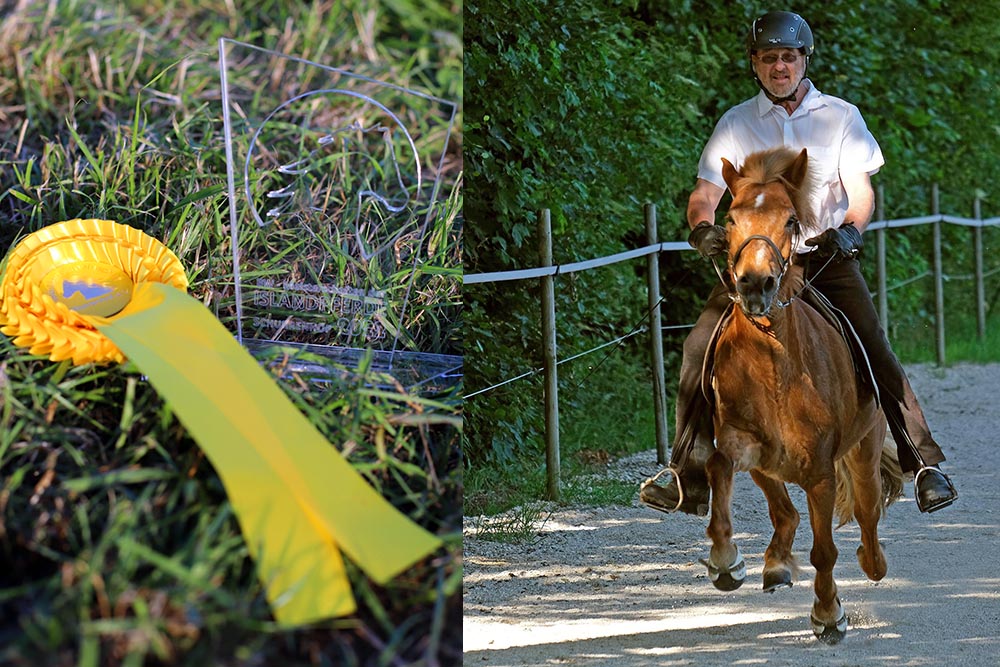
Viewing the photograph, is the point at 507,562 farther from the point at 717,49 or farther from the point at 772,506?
the point at 717,49

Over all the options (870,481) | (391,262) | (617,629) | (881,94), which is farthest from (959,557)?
(881,94)

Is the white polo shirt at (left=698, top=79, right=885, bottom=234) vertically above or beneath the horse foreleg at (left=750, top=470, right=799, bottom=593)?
above

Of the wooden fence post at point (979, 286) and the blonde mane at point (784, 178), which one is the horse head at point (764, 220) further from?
the wooden fence post at point (979, 286)

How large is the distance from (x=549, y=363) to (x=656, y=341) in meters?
0.72

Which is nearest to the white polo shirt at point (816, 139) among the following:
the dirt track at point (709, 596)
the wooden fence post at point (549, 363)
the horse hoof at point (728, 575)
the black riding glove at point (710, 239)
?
the black riding glove at point (710, 239)

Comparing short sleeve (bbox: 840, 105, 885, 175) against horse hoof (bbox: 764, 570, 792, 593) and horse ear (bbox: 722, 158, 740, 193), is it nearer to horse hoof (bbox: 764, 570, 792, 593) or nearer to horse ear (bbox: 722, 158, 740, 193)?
horse ear (bbox: 722, 158, 740, 193)

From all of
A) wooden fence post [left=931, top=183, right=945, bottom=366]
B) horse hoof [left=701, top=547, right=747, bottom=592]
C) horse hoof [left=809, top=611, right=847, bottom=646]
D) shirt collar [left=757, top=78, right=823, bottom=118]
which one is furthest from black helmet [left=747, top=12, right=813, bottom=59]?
wooden fence post [left=931, top=183, right=945, bottom=366]

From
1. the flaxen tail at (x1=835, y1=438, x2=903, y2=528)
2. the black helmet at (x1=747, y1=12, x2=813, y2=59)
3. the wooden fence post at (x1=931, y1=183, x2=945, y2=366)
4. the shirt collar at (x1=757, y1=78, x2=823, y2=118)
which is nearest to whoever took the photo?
the black helmet at (x1=747, y1=12, x2=813, y2=59)

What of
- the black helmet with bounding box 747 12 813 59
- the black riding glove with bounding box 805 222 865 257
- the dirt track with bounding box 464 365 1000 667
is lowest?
the dirt track with bounding box 464 365 1000 667

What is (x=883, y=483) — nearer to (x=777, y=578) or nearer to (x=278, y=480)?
(x=777, y=578)

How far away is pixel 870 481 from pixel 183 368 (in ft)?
6.59

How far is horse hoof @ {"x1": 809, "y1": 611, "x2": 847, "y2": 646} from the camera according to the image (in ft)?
9.15

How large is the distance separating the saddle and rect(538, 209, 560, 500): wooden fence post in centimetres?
148

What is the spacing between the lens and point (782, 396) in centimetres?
261
